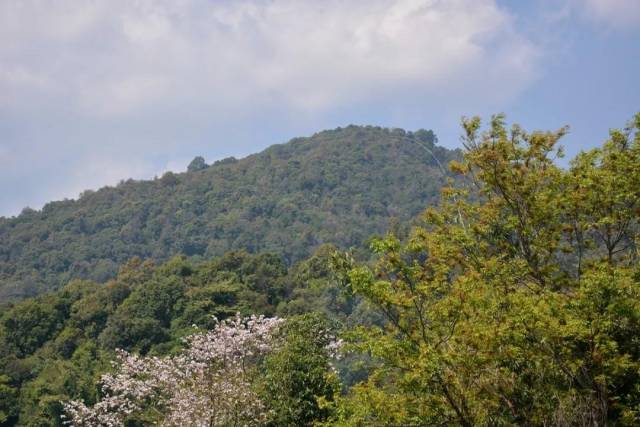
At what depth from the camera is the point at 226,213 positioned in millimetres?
124125

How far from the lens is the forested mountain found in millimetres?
108250

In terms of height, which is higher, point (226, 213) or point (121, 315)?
point (226, 213)

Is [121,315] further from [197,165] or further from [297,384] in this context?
[197,165]

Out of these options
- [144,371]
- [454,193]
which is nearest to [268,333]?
[144,371]

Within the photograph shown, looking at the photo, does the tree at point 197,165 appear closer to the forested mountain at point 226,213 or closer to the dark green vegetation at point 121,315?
the forested mountain at point 226,213

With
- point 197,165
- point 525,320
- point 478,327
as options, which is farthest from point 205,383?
point 197,165

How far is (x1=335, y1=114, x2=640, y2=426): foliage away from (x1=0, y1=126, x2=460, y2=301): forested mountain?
85.9 m

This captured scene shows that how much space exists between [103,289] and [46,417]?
51.5ft

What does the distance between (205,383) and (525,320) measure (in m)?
9.83

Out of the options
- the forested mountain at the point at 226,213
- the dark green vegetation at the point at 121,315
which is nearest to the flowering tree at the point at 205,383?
the dark green vegetation at the point at 121,315

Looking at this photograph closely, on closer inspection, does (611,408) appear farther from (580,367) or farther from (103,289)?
(103,289)

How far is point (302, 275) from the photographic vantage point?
192ft

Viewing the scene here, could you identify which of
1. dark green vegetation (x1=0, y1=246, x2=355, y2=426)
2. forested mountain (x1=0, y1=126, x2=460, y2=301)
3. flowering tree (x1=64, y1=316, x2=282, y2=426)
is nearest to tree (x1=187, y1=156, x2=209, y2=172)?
forested mountain (x1=0, y1=126, x2=460, y2=301)

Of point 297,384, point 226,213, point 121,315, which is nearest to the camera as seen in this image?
point 297,384
